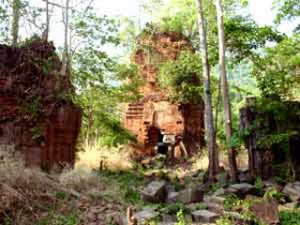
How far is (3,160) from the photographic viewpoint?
10016 millimetres

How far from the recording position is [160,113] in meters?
21.5

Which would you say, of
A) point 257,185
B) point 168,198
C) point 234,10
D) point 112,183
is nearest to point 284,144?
point 257,185

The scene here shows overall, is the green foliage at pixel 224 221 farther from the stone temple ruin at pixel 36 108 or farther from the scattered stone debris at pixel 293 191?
the stone temple ruin at pixel 36 108

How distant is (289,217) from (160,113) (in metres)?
12.6

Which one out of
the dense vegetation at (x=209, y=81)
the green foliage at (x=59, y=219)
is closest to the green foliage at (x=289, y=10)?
the dense vegetation at (x=209, y=81)

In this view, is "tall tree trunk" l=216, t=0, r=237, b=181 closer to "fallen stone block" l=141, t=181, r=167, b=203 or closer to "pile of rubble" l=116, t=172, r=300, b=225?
"pile of rubble" l=116, t=172, r=300, b=225

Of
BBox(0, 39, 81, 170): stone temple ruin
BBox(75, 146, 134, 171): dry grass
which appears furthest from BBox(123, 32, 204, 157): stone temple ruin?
BBox(0, 39, 81, 170): stone temple ruin

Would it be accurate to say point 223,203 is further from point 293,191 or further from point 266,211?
point 293,191

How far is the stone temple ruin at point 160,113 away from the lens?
21.2 meters

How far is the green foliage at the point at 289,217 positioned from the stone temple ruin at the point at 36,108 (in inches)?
235

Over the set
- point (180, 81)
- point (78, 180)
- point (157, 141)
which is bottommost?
point (78, 180)

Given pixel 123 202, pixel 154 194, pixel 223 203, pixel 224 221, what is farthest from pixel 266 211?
pixel 123 202

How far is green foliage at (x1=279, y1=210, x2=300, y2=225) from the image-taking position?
9008 mm

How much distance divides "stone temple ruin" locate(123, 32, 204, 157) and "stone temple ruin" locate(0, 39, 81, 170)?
841cm
